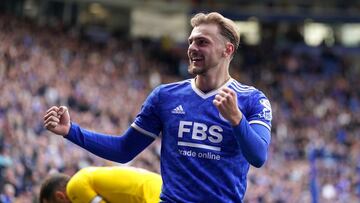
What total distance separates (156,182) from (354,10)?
100 ft

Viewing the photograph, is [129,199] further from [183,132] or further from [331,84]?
[331,84]

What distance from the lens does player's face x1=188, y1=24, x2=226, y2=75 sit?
4.48 metres

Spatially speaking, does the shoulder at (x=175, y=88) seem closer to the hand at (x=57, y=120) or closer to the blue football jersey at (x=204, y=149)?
the blue football jersey at (x=204, y=149)

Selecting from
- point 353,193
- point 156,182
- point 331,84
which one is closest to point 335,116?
point 331,84


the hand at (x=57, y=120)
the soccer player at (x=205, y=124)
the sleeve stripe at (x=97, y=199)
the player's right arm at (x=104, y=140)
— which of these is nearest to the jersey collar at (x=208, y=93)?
the soccer player at (x=205, y=124)

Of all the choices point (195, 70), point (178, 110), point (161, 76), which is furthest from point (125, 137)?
point (161, 76)

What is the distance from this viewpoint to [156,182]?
5469 millimetres

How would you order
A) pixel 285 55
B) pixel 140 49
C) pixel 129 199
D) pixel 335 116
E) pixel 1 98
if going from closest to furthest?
pixel 129 199 < pixel 1 98 < pixel 335 116 < pixel 140 49 < pixel 285 55

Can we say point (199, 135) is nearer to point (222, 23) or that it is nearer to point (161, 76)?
point (222, 23)

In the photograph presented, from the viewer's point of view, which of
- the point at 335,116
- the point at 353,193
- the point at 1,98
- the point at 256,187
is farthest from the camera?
the point at 335,116

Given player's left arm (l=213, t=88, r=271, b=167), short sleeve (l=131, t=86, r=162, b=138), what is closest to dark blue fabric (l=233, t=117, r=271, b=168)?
player's left arm (l=213, t=88, r=271, b=167)

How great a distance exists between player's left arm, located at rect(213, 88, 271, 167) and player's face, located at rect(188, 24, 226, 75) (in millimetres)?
427

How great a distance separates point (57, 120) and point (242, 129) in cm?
109

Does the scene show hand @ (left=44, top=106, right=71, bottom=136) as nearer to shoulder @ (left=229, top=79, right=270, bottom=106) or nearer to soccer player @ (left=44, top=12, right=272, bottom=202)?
soccer player @ (left=44, top=12, right=272, bottom=202)
